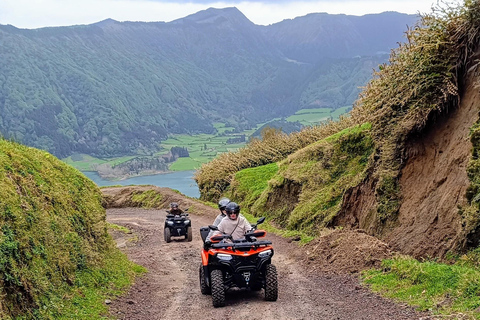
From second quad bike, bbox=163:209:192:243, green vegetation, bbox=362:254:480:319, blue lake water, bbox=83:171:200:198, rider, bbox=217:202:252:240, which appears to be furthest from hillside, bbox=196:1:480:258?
blue lake water, bbox=83:171:200:198

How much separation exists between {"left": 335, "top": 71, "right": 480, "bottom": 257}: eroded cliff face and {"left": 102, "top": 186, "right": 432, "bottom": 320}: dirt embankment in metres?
0.78

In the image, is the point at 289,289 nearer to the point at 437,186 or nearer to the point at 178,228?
the point at 437,186

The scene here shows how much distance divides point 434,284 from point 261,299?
3.31m

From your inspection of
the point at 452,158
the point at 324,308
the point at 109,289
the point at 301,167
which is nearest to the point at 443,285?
the point at 324,308

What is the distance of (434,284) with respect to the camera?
9.74 meters

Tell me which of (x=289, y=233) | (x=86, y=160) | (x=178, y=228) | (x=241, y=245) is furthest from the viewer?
(x=86, y=160)

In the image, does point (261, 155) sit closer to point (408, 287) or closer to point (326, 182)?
point (326, 182)

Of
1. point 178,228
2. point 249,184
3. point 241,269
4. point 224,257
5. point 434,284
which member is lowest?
point 249,184

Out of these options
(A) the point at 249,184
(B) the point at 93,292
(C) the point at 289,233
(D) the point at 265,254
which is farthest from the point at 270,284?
(A) the point at 249,184

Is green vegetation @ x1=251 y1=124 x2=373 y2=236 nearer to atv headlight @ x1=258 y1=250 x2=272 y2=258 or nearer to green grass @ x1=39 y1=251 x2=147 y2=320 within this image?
atv headlight @ x1=258 y1=250 x2=272 y2=258

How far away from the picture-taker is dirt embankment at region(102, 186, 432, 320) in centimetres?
980

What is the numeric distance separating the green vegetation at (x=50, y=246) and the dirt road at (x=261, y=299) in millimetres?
621

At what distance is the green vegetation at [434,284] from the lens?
8398 millimetres

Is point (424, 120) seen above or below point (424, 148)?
above
